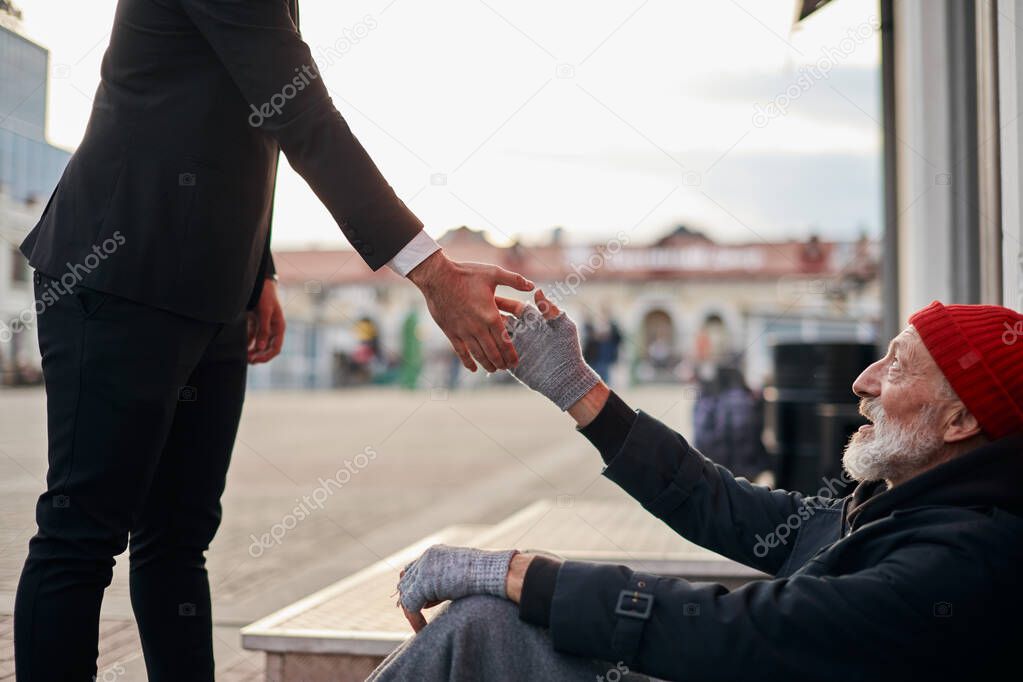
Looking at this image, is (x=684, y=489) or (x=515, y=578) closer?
(x=515, y=578)

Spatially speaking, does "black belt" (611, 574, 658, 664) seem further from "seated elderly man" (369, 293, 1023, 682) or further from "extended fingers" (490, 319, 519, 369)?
"extended fingers" (490, 319, 519, 369)

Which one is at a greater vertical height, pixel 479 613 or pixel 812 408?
pixel 812 408

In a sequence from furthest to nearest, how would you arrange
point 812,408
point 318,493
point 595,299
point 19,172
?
point 595,299 < point 318,493 < point 812,408 < point 19,172

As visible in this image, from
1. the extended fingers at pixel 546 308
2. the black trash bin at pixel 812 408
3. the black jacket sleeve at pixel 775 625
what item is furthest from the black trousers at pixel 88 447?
the black trash bin at pixel 812 408

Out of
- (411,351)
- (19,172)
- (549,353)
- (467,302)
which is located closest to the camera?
(467,302)

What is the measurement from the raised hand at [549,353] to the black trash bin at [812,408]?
3.67 m

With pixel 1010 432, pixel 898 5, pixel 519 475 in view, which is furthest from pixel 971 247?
pixel 519 475

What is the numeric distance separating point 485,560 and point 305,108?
0.75 m

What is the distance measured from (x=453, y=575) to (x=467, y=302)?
496 mm

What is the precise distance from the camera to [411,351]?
104 ft

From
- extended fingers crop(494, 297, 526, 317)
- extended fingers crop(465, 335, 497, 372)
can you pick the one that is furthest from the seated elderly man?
extended fingers crop(494, 297, 526, 317)

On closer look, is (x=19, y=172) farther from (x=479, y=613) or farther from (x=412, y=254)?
(x=479, y=613)

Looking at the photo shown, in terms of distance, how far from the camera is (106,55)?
159cm

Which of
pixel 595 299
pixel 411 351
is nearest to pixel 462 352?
pixel 411 351
